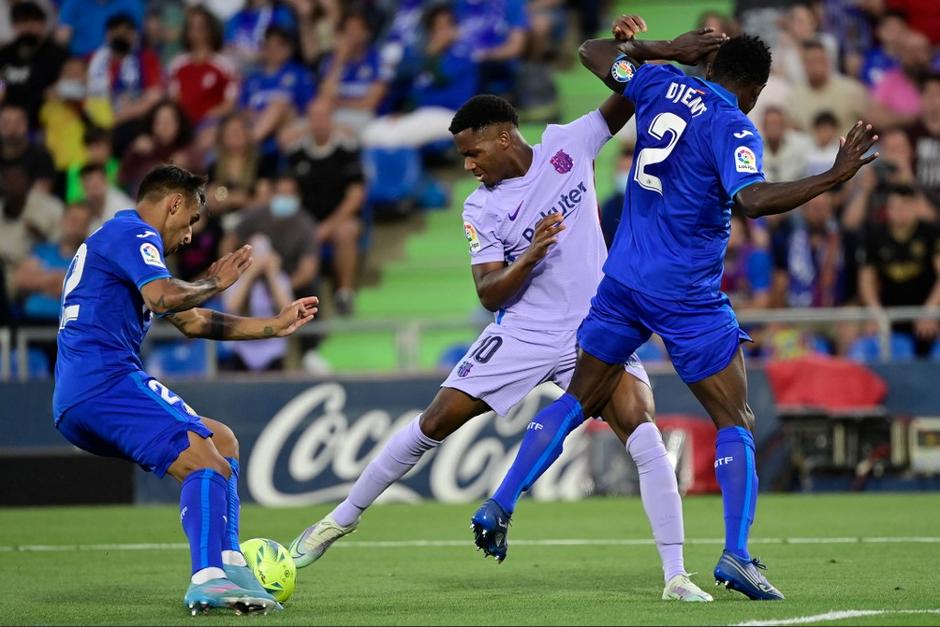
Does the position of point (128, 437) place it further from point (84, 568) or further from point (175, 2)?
point (175, 2)

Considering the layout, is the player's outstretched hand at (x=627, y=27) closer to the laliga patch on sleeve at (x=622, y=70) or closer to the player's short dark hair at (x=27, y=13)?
the laliga patch on sleeve at (x=622, y=70)

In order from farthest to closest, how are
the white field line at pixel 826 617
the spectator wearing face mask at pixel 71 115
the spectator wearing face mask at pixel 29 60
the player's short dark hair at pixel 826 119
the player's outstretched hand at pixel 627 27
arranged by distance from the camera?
1. the spectator wearing face mask at pixel 29 60
2. the spectator wearing face mask at pixel 71 115
3. the player's short dark hair at pixel 826 119
4. the player's outstretched hand at pixel 627 27
5. the white field line at pixel 826 617

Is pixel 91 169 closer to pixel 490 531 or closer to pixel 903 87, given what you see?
pixel 903 87

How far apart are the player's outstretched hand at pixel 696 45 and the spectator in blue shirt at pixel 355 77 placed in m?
11.1

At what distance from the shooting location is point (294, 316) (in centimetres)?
670

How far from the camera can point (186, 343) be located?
15.2m

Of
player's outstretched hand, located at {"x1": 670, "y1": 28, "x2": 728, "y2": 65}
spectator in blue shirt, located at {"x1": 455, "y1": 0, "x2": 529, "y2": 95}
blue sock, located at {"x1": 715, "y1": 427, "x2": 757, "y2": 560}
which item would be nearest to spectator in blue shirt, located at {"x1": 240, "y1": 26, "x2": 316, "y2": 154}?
spectator in blue shirt, located at {"x1": 455, "y1": 0, "x2": 529, "y2": 95}

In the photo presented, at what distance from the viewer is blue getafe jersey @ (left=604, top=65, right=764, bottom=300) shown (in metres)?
6.58

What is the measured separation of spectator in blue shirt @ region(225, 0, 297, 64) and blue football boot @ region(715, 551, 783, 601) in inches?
542

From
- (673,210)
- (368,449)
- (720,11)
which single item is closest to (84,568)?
(673,210)

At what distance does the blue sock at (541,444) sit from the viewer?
6629mm

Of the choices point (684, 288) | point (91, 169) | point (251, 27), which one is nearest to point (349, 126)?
point (251, 27)

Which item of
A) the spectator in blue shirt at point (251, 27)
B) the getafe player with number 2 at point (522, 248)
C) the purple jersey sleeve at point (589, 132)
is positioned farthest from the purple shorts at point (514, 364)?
the spectator in blue shirt at point (251, 27)

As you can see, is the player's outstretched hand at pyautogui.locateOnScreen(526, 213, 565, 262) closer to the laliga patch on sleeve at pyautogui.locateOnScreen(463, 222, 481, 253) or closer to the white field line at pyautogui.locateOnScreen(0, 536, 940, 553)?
the laliga patch on sleeve at pyautogui.locateOnScreen(463, 222, 481, 253)
